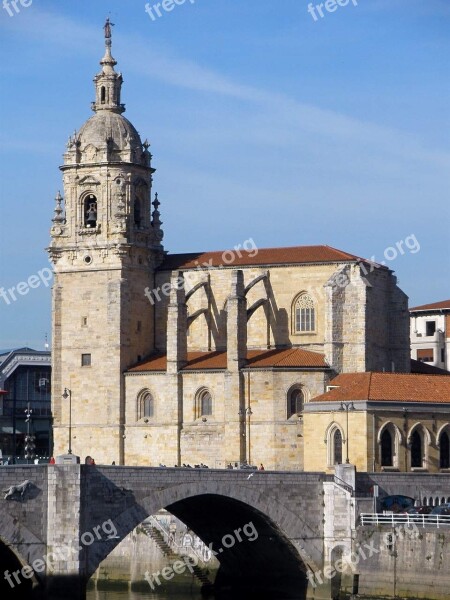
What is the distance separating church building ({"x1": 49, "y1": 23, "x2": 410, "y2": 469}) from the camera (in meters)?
109

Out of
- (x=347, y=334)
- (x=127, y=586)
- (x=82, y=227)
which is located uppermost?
(x=82, y=227)

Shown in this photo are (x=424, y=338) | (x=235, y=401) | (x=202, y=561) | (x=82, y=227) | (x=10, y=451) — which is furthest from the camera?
(x=424, y=338)

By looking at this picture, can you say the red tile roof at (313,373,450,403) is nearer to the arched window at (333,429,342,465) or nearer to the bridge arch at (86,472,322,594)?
the arched window at (333,429,342,465)

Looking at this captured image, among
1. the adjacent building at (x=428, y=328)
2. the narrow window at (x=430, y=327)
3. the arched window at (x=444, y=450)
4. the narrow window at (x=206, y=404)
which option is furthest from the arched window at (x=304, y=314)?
the narrow window at (x=430, y=327)

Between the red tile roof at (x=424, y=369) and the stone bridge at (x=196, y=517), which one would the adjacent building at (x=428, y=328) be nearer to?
the red tile roof at (x=424, y=369)

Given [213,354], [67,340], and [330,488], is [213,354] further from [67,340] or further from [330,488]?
[330,488]

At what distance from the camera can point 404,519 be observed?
3268 inches

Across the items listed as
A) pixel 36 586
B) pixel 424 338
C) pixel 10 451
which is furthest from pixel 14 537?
pixel 424 338

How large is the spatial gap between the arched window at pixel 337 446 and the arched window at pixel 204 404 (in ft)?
38.2

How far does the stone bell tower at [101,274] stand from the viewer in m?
114

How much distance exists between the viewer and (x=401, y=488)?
298 feet

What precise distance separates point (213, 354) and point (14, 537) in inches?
1660

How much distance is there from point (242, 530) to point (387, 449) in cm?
1371

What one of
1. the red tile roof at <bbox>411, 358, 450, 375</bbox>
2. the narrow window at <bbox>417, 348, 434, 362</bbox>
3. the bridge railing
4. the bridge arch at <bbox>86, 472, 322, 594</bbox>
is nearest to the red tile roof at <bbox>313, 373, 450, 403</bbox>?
the red tile roof at <bbox>411, 358, 450, 375</bbox>
